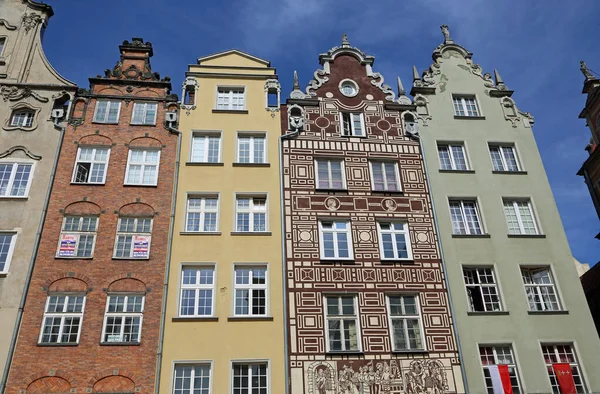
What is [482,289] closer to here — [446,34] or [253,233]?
[253,233]

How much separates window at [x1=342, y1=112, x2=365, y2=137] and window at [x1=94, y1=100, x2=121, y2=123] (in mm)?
10673

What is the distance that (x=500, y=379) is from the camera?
20.4 metres

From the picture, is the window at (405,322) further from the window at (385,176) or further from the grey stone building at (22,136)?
the grey stone building at (22,136)

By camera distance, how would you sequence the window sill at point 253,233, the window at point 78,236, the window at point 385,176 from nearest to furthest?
the window at point 78,236 → the window sill at point 253,233 → the window at point 385,176

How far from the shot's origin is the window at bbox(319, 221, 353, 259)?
74.3ft

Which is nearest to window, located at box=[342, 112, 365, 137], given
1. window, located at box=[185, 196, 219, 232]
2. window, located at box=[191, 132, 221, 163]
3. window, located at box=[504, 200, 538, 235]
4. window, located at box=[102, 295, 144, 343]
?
window, located at box=[191, 132, 221, 163]

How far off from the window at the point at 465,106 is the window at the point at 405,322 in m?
10.7

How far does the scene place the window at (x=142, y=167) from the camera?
23516mm

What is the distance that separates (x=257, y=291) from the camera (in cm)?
2150

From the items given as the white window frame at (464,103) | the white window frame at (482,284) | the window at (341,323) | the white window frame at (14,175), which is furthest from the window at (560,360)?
the white window frame at (14,175)

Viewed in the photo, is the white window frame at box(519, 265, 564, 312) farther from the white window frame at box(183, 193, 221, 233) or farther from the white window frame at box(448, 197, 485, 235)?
the white window frame at box(183, 193, 221, 233)

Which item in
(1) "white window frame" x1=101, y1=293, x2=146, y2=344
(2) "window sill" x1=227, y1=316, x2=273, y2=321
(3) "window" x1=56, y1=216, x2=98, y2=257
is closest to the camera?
(1) "white window frame" x1=101, y1=293, x2=146, y2=344

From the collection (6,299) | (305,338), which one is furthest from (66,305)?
(305,338)

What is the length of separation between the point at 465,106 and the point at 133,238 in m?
17.6
